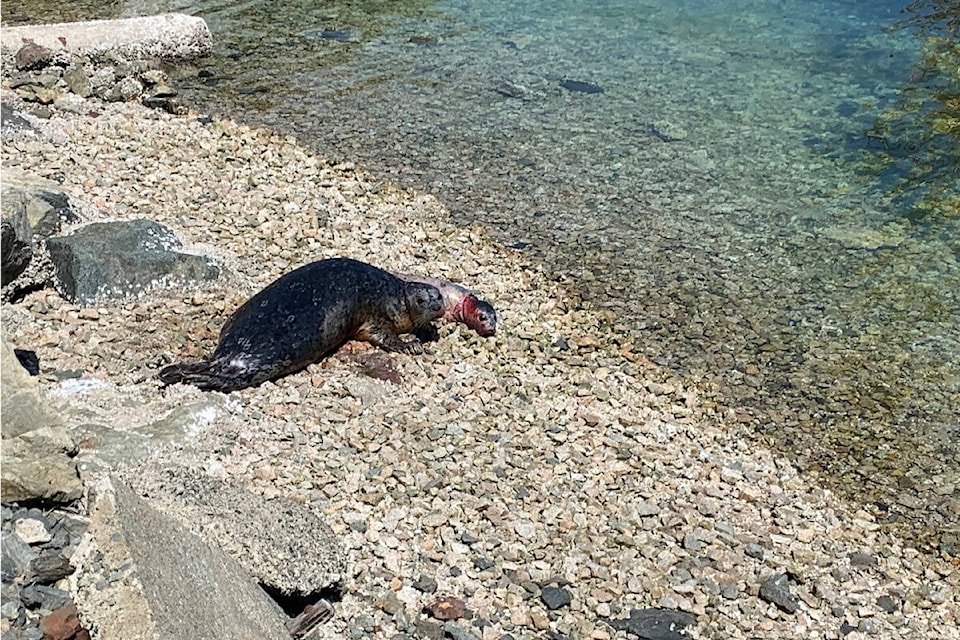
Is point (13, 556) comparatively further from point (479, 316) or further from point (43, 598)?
point (479, 316)

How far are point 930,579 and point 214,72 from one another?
8.81 m

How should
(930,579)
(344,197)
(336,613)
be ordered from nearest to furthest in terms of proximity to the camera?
1. (336,613)
2. (930,579)
3. (344,197)

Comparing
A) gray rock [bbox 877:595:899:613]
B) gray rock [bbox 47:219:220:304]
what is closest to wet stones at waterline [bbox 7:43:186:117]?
gray rock [bbox 47:219:220:304]

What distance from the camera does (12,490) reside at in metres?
3.28

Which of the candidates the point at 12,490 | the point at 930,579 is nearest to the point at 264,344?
the point at 12,490

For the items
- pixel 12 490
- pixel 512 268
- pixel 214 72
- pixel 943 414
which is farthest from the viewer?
pixel 214 72

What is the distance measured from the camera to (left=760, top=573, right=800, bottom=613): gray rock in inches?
185

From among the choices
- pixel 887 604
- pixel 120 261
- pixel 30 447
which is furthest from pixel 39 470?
pixel 887 604

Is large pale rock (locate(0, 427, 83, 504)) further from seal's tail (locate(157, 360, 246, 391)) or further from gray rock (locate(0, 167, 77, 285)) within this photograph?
gray rock (locate(0, 167, 77, 285))

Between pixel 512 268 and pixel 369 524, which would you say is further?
pixel 512 268

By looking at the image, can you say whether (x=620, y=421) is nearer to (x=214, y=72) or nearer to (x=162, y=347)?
(x=162, y=347)

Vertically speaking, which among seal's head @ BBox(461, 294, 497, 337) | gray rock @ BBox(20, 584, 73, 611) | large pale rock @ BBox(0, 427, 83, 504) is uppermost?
large pale rock @ BBox(0, 427, 83, 504)

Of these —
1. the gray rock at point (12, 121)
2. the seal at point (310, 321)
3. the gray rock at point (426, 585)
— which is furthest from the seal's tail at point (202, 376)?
the gray rock at point (12, 121)

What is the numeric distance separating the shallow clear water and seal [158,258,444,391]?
1532 mm
